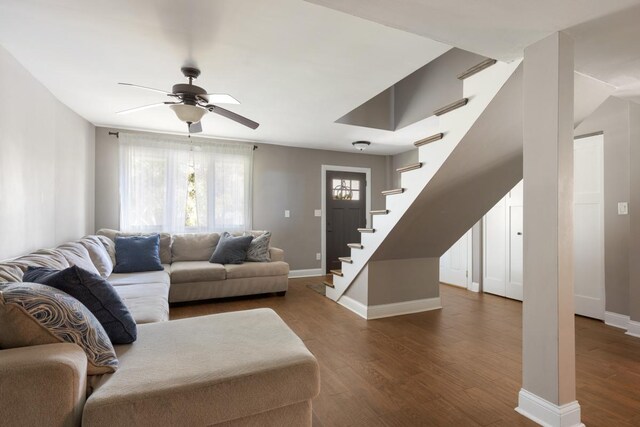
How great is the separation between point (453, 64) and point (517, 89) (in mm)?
1826

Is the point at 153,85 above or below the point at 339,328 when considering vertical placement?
above

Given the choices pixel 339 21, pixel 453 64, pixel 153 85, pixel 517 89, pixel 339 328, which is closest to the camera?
pixel 339 21

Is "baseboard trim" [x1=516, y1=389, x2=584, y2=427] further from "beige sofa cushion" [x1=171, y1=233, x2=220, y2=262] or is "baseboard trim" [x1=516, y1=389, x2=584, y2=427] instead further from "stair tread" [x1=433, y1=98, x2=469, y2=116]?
"beige sofa cushion" [x1=171, y1=233, x2=220, y2=262]

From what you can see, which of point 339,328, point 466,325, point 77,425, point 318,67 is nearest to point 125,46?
point 318,67

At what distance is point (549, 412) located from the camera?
1587 mm

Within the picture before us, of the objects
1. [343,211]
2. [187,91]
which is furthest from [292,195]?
[187,91]

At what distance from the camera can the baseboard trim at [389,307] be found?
10.9ft

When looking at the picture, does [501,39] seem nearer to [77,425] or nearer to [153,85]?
[77,425]

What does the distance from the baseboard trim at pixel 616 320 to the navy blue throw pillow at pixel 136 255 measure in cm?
492

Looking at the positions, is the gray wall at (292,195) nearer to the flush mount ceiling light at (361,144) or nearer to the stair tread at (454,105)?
the flush mount ceiling light at (361,144)

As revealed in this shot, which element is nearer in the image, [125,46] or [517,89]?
[517,89]

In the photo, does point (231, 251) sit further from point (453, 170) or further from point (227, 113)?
point (453, 170)

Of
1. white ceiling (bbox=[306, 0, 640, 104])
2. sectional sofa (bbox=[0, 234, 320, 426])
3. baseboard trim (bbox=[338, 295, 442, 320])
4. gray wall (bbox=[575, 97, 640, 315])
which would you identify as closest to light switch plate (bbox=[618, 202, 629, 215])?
gray wall (bbox=[575, 97, 640, 315])

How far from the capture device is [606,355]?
2.43 metres
